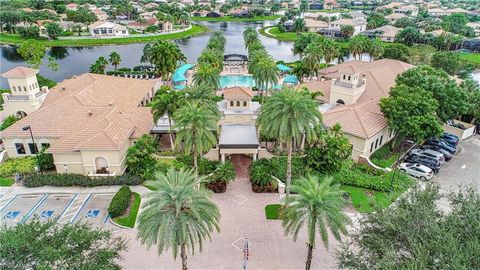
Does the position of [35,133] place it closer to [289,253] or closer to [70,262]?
[70,262]

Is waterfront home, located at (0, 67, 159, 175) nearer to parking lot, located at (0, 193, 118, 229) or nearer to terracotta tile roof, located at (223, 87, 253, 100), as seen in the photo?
parking lot, located at (0, 193, 118, 229)

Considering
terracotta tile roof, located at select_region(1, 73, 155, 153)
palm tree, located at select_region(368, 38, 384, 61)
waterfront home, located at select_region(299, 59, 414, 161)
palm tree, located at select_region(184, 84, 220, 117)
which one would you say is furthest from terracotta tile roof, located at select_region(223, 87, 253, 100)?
palm tree, located at select_region(368, 38, 384, 61)

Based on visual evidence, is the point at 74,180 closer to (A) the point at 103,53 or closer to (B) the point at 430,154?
(B) the point at 430,154

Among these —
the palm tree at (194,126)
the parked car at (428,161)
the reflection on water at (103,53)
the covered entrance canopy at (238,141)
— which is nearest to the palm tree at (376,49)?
the reflection on water at (103,53)

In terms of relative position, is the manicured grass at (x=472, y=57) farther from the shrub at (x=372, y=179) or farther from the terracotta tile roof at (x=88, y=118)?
the terracotta tile roof at (x=88, y=118)

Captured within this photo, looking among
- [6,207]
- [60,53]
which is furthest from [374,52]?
[60,53]

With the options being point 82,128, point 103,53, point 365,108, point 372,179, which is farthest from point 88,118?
point 103,53
